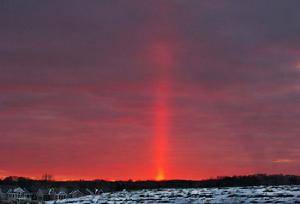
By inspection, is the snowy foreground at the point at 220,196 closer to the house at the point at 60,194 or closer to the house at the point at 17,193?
the house at the point at 60,194

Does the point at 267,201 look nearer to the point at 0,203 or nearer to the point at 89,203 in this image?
the point at 89,203

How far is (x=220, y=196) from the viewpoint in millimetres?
47469

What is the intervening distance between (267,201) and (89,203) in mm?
19808

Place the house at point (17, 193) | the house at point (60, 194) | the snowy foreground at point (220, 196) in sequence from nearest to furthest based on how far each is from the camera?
the snowy foreground at point (220, 196) < the house at point (17, 193) < the house at point (60, 194)

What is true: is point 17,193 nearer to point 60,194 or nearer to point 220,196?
point 60,194

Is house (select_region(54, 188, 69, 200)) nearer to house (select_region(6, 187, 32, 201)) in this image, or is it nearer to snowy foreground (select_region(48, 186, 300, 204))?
house (select_region(6, 187, 32, 201))

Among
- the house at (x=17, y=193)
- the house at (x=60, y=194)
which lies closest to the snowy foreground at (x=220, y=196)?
the house at (x=60, y=194)

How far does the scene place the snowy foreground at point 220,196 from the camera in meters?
43.5

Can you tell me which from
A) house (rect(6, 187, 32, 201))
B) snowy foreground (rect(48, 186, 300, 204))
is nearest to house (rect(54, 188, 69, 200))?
house (rect(6, 187, 32, 201))

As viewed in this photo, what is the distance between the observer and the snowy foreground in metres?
43.5

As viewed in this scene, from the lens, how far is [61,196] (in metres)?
149

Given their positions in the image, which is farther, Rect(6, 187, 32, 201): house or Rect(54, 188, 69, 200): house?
Rect(54, 188, 69, 200): house

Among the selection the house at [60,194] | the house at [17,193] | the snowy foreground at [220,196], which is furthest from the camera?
the house at [60,194]

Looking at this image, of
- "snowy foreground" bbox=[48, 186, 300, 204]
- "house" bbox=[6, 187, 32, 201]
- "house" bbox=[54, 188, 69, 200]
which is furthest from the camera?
"house" bbox=[54, 188, 69, 200]
